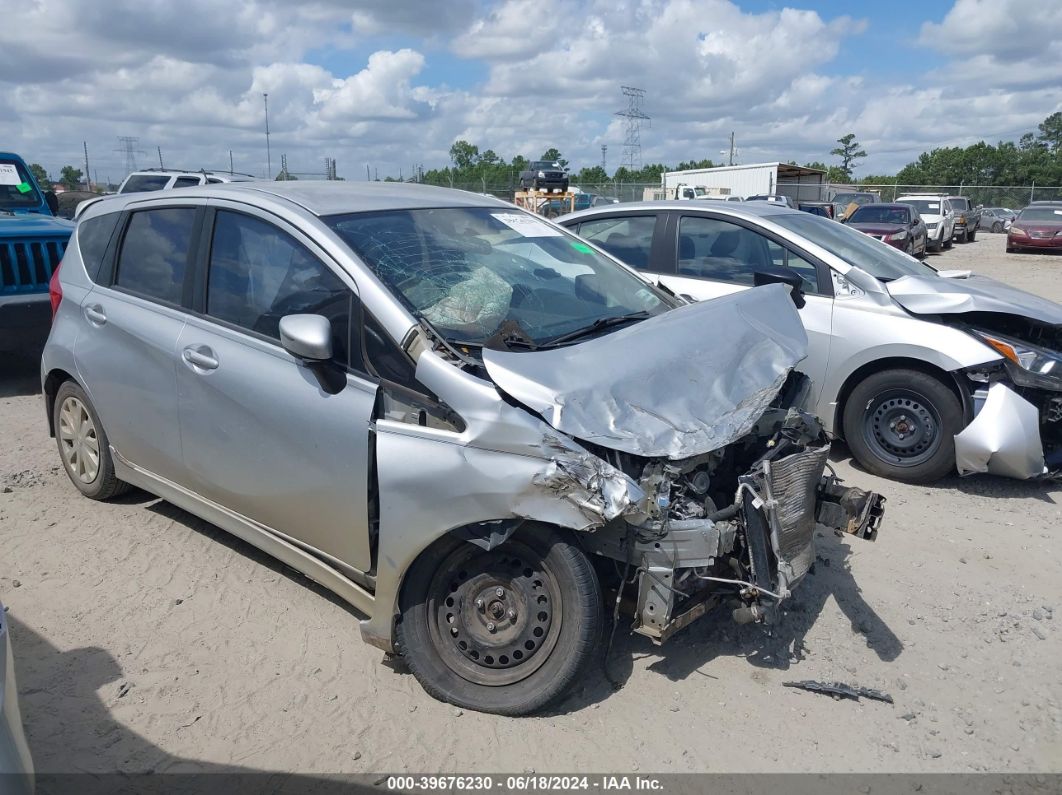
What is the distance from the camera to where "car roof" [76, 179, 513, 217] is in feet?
12.2

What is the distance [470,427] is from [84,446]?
311 cm

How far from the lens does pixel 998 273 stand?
2066 centimetres

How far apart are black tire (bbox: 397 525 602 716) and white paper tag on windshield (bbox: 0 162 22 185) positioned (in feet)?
30.3

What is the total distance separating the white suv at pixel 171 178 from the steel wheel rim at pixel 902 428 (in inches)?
508

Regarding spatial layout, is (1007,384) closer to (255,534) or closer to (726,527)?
(726,527)

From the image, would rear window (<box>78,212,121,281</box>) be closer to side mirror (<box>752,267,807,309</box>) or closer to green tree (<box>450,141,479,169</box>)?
side mirror (<box>752,267,807,309</box>)

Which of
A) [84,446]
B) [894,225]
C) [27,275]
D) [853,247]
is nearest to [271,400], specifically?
[84,446]

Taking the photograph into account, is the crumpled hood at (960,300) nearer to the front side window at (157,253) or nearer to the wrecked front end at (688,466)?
the wrecked front end at (688,466)

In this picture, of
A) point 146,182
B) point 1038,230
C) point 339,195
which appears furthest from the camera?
point 1038,230

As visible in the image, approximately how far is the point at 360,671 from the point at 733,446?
71.6 inches

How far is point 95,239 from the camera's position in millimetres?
4738

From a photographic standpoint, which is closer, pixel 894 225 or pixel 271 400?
pixel 271 400

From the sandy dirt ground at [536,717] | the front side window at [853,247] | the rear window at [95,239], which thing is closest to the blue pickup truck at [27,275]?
the rear window at [95,239]

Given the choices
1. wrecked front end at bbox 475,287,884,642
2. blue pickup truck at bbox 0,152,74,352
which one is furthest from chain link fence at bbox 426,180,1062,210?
wrecked front end at bbox 475,287,884,642
